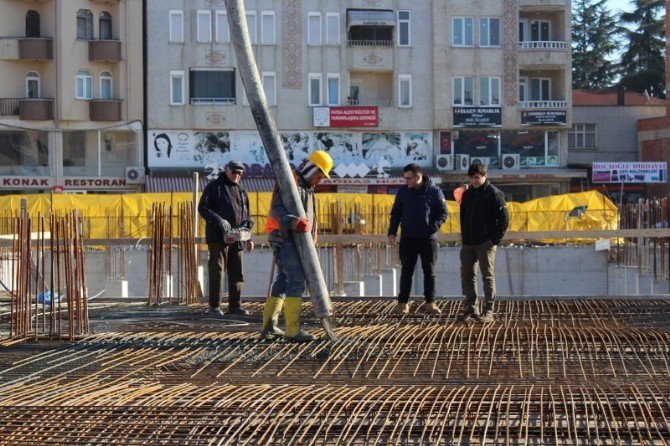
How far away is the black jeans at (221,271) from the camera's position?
11.9 metres

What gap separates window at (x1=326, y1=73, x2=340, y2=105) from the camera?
4216 centimetres

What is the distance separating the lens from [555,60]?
43406 mm

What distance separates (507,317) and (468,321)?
64cm

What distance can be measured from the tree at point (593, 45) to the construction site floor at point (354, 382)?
5637 cm

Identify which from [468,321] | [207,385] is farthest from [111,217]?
[207,385]

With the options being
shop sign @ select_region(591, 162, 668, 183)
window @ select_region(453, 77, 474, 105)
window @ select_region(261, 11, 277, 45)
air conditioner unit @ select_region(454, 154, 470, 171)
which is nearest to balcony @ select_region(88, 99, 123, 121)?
window @ select_region(261, 11, 277, 45)

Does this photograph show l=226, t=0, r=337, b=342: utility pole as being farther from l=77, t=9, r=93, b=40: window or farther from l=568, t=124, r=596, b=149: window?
l=568, t=124, r=596, b=149: window

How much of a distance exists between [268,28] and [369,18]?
3942 mm

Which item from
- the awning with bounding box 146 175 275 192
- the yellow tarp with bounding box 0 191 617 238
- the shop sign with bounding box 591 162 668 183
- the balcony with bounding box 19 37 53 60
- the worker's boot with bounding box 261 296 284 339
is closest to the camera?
the worker's boot with bounding box 261 296 284 339

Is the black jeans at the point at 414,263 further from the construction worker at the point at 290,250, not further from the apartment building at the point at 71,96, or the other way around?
the apartment building at the point at 71,96

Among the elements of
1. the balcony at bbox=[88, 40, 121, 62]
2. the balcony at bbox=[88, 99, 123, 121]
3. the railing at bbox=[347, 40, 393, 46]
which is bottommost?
the balcony at bbox=[88, 99, 123, 121]

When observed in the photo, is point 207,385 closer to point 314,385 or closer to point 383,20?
point 314,385

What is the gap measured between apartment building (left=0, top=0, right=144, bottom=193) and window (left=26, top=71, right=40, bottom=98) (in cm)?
4

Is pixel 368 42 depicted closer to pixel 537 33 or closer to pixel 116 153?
pixel 537 33
